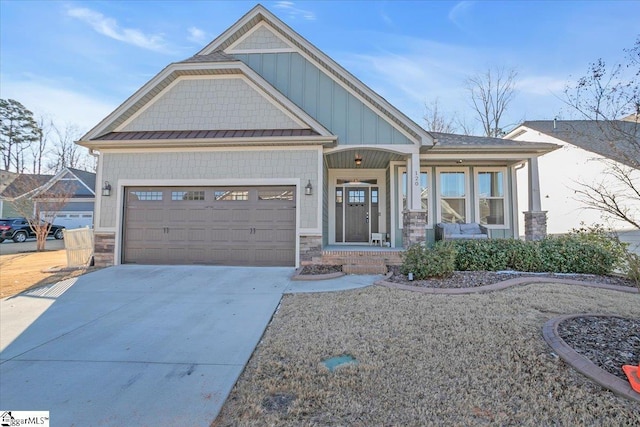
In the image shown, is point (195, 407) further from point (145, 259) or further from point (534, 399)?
point (145, 259)

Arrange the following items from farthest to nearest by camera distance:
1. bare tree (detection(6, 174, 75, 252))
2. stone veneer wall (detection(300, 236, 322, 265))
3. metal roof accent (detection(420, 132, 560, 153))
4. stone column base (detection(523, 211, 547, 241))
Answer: bare tree (detection(6, 174, 75, 252))
stone column base (detection(523, 211, 547, 241))
metal roof accent (detection(420, 132, 560, 153))
stone veneer wall (detection(300, 236, 322, 265))

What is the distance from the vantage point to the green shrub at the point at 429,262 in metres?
6.32

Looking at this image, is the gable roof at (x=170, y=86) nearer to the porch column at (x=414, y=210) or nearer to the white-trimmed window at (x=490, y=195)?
the porch column at (x=414, y=210)

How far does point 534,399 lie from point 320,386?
5.66 feet

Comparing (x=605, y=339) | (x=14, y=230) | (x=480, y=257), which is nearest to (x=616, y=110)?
(x=605, y=339)

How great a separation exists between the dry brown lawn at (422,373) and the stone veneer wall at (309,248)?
332 centimetres

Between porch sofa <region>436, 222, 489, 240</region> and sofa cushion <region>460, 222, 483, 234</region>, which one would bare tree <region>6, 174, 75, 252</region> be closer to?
porch sofa <region>436, 222, 489, 240</region>

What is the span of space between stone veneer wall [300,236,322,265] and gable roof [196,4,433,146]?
398 centimetres

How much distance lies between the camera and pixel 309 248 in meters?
7.98

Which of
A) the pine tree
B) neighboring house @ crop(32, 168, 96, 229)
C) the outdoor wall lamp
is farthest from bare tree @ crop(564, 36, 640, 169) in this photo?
the pine tree

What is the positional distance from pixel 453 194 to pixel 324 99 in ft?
18.1

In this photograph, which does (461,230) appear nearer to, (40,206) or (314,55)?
(314,55)

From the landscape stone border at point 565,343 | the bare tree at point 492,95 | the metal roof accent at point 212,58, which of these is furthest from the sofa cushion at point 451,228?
the bare tree at point 492,95

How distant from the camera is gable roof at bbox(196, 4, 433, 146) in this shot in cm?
831
